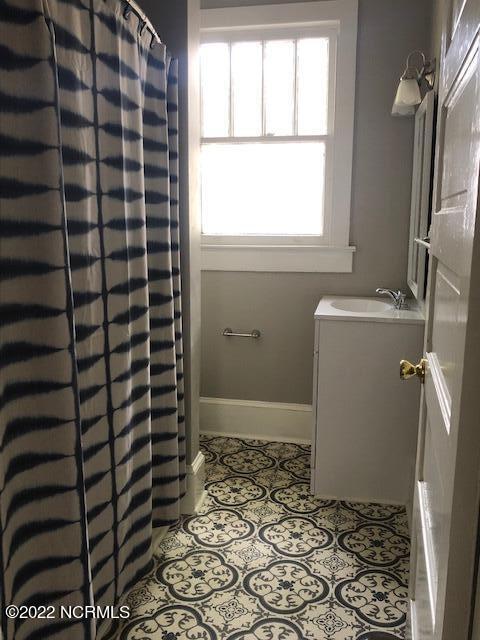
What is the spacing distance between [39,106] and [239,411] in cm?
237

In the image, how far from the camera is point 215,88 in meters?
2.99

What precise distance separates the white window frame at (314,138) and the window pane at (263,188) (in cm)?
5

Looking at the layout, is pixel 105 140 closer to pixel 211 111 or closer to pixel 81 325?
pixel 81 325

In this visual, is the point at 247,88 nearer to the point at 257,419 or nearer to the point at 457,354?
the point at 257,419

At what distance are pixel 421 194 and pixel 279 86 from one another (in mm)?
1099

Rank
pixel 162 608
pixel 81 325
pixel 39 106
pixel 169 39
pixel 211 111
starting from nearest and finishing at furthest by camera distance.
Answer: pixel 39 106
pixel 81 325
pixel 162 608
pixel 169 39
pixel 211 111

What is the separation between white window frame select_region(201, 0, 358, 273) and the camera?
277 centimetres

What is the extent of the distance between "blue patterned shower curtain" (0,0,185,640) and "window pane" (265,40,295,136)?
3.57 ft

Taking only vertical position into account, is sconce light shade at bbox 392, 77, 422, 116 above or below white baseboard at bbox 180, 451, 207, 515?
above

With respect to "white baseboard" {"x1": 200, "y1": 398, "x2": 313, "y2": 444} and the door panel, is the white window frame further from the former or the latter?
the door panel

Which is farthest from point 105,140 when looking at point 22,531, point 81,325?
point 22,531

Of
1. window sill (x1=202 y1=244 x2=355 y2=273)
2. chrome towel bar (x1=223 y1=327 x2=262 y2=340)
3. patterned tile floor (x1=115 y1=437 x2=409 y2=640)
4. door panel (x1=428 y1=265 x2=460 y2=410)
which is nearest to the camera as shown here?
door panel (x1=428 y1=265 x2=460 y2=410)

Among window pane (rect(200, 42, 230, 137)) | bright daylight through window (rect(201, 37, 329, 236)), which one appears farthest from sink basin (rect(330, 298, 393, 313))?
window pane (rect(200, 42, 230, 137))

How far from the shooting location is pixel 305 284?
303cm
